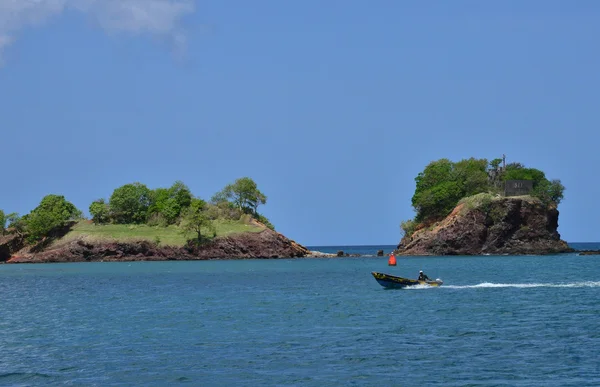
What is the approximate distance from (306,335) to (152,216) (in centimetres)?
11694

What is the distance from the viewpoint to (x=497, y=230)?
13812 cm

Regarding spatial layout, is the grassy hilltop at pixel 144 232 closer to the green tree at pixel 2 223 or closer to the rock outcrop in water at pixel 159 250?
the rock outcrop in water at pixel 159 250

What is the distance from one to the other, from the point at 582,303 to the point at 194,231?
3830 inches

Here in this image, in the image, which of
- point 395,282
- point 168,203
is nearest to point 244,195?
point 168,203

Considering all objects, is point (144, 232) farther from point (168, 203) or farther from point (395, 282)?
point (395, 282)

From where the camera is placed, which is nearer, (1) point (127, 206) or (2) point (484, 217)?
(2) point (484, 217)

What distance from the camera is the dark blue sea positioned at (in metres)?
28.5

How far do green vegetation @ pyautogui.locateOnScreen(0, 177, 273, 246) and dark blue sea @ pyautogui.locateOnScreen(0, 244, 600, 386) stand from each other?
70.4m

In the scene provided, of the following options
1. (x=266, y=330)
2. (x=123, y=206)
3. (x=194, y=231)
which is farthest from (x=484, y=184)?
(x=266, y=330)

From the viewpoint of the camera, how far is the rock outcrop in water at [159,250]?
138000mm

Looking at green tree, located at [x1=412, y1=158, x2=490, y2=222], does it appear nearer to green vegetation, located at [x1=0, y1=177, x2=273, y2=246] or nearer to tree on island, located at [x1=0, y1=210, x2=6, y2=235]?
green vegetation, located at [x1=0, y1=177, x2=273, y2=246]

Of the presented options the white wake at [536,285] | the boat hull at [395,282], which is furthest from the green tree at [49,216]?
the white wake at [536,285]

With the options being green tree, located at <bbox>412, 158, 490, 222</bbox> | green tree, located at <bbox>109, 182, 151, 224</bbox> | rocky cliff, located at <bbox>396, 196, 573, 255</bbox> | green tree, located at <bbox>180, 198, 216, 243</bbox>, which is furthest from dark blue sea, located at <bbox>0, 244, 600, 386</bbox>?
green tree, located at <bbox>109, 182, 151, 224</bbox>

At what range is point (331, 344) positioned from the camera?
35.1 m
